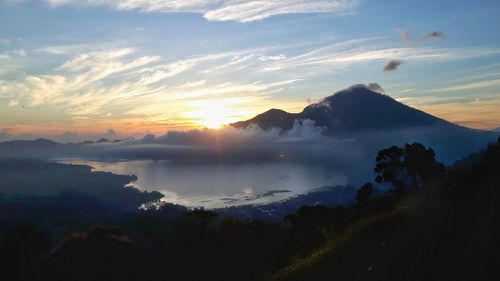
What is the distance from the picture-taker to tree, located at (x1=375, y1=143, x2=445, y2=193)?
60344mm

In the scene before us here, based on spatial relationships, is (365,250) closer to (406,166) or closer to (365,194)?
(365,194)

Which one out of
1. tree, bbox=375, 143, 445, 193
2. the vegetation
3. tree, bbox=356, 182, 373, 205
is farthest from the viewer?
tree, bbox=375, 143, 445, 193

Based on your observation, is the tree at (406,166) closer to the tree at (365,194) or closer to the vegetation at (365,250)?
the vegetation at (365,250)

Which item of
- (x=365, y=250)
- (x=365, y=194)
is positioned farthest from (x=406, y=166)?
(x=365, y=250)

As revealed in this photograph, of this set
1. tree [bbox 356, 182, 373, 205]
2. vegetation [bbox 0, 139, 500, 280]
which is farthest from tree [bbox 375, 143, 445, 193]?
tree [bbox 356, 182, 373, 205]

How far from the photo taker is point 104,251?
88.2 feet

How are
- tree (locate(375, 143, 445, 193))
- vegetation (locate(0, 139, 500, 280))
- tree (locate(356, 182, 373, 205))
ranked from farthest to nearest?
1. tree (locate(375, 143, 445, 193))
2. tree (locate(356, 182, 373, 205))
3. vegetation (locate(0, 139, 500, 280))

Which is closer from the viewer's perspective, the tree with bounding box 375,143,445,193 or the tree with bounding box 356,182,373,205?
A: the tree with bounding box 356,182,373,205

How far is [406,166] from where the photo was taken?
6084 cm

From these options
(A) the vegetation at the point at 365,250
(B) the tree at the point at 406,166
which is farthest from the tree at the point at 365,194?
(B) the tree at the point at 406,166

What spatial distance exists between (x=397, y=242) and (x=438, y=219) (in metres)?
2.27

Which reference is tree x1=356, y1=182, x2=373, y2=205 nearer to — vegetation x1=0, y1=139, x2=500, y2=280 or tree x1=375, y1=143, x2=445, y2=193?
vegetation x1=0, y1=139, x2=500, y2=280

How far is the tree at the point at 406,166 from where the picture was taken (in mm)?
60344

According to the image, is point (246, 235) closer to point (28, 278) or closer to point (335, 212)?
point (335, 212)
